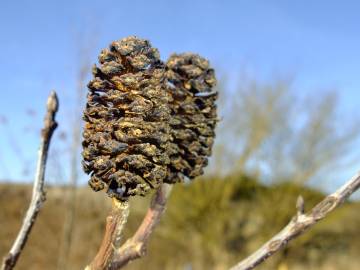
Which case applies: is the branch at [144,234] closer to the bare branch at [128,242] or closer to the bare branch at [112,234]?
the bare branch at [128,242]

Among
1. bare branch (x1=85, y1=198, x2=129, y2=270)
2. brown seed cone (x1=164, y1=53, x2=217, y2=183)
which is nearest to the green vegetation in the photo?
brown seed cone (x1=164, y1=53, x2=217, y2=183)

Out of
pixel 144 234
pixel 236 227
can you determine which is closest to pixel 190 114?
pixel 144 234

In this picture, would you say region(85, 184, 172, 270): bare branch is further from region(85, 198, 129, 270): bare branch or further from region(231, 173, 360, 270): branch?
region(231, 173, 360, 270): branch

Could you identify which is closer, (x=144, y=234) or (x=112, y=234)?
(x=112, y=234)

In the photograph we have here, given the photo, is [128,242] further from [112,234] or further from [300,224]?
[300,224]

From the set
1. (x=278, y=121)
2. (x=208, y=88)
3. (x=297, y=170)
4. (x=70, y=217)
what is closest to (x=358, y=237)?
(x=297, y=170)

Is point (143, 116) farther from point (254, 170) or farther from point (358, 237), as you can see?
point (358, 237)
